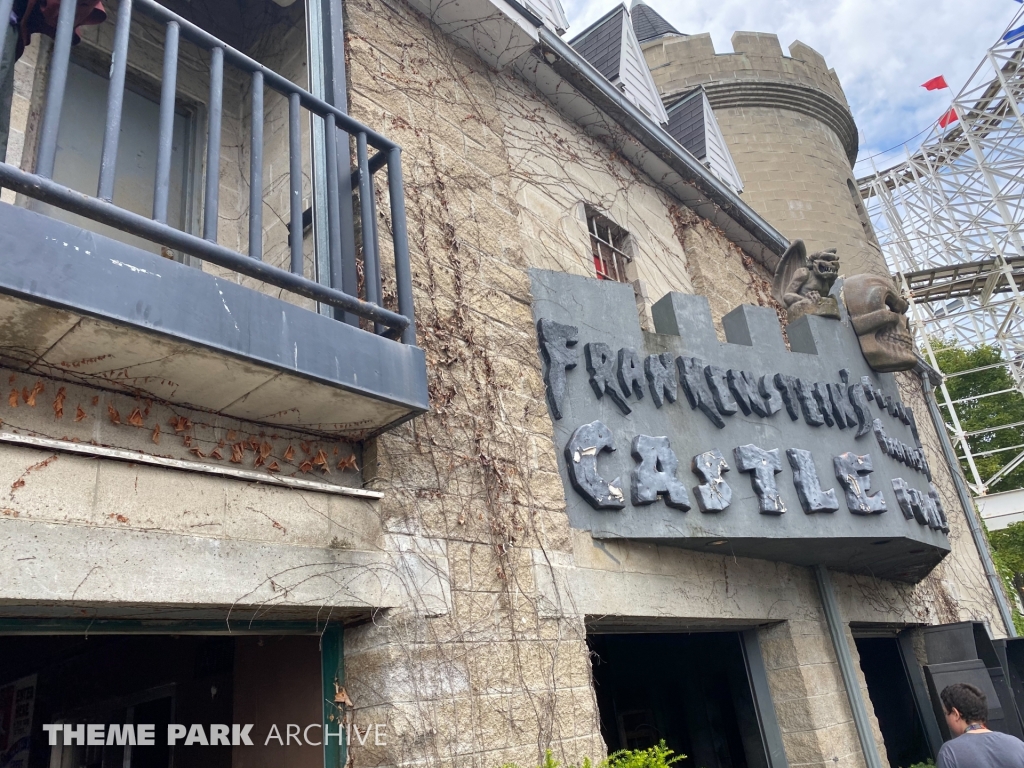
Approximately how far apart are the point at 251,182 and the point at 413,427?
53.8 inches

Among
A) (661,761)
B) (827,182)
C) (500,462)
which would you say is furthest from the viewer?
(827,182)

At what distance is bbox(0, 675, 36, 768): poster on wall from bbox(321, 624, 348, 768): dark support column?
4313 millimetres

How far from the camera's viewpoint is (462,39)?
5664mm

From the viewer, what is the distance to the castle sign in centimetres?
471

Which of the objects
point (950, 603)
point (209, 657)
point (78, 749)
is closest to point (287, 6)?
point (209, 657)

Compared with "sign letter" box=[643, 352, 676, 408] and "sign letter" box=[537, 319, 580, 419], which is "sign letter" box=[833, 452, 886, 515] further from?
"sign letter" box=[537, 319, 580, 419]

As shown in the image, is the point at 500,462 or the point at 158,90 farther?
the point at 158,90

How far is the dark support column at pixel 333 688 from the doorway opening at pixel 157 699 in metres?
0.11

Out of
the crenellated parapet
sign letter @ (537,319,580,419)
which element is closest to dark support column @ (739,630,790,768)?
sign letter @ (537,319,580,419)

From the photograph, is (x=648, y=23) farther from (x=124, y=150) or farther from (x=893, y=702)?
(x=124, y=150)

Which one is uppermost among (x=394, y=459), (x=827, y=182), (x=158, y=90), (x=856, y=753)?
(x=827, y=182)

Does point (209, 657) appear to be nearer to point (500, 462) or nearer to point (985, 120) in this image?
point (500, 462)

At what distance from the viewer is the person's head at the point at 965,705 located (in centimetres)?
427

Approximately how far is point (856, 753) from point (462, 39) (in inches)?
242
